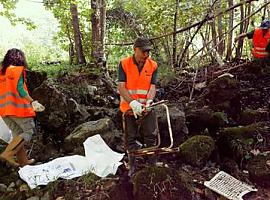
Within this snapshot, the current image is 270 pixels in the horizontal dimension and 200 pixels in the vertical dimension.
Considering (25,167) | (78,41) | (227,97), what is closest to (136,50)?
(25,167)

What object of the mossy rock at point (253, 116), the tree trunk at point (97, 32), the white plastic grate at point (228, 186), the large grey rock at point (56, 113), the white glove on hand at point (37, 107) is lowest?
the white plastic grate at point (228, 186)

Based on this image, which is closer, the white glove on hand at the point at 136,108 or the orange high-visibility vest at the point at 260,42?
the white glove on hand at the point at 136,108

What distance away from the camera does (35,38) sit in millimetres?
17688

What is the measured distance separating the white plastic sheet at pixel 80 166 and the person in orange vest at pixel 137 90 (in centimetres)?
35

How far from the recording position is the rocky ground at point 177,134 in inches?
155

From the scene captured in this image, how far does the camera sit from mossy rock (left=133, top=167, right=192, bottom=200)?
359 cm

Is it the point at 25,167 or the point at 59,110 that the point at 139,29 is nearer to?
the point at 59,110

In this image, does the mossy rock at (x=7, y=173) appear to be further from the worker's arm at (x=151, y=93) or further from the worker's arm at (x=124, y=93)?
the worker's arm at (x=151, y=93)

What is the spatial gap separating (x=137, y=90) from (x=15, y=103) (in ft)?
5.44

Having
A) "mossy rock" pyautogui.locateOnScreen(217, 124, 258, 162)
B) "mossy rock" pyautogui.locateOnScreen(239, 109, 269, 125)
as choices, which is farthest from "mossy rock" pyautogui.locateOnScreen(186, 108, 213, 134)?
"mossy rock" pyautogui.locateOnScreen(239, 109, 269, 125)

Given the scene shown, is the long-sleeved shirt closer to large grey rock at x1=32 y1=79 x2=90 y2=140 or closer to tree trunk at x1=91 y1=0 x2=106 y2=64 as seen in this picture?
large grey rock at x1=32 y1=79 x2=90 y2=140

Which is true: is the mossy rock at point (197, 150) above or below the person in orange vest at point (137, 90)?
below

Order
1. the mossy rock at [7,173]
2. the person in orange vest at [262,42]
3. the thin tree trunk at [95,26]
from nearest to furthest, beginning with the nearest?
the mossy rock at [7,173] → the person in orange vest at [262,42] → the thin tree trunk at [95,26]

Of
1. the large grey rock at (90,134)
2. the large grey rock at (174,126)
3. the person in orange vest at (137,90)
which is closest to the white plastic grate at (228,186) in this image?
the person in orange vest at (137,90)
